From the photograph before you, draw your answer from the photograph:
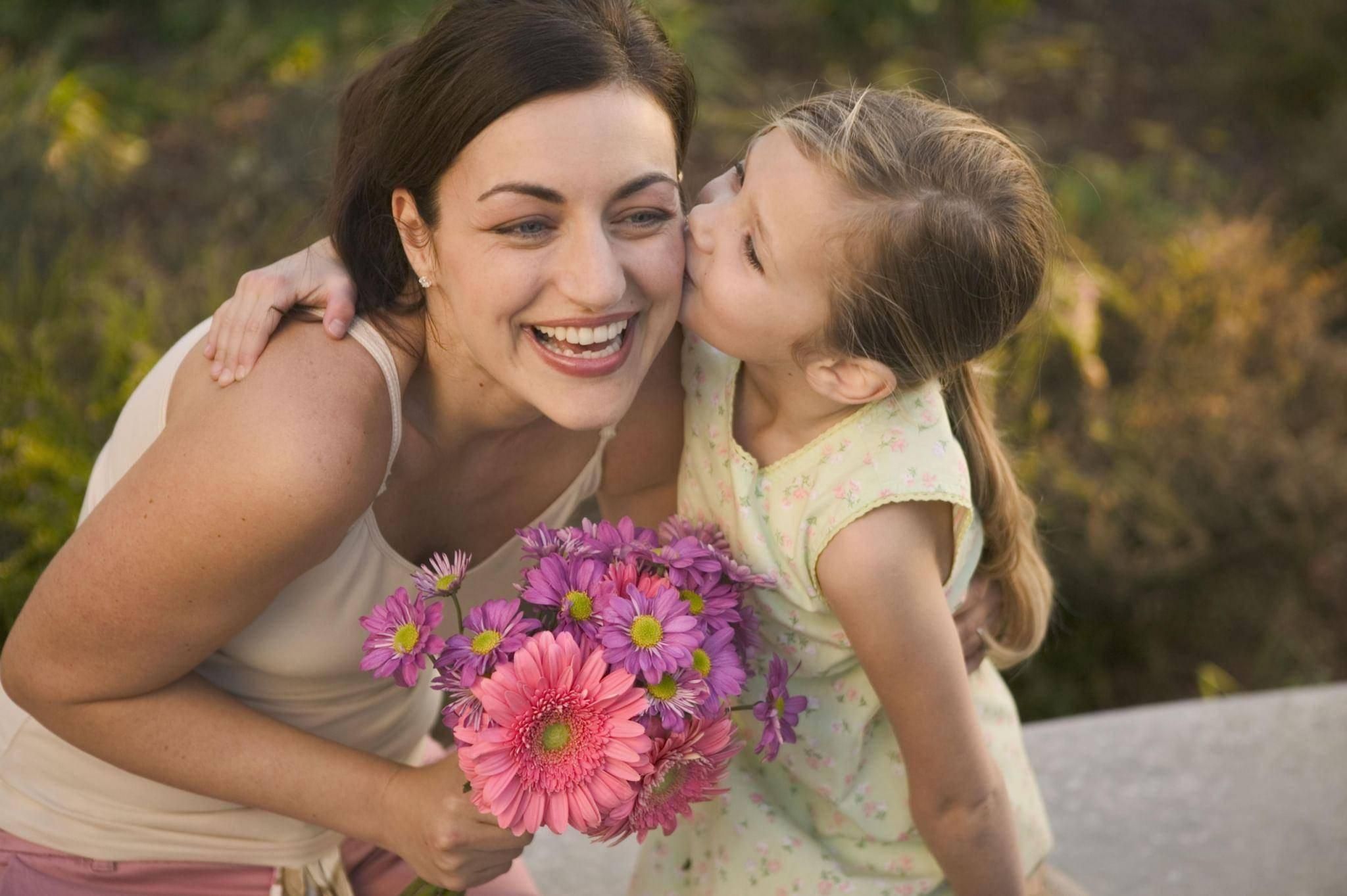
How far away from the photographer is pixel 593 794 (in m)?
1.72

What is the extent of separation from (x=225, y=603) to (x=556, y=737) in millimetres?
582

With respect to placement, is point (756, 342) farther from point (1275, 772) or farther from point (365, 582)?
point (1275, 772)

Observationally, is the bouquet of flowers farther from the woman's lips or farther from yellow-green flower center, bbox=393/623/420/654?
the woman's lips

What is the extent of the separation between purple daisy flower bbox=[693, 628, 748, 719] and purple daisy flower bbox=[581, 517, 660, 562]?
0.55ft

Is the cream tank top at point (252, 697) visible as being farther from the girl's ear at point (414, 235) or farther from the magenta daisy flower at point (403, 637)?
the magenta daisy flower at point (403, 637)

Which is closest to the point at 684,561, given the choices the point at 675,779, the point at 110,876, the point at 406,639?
the point at 675,779

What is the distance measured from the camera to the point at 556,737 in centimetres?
173

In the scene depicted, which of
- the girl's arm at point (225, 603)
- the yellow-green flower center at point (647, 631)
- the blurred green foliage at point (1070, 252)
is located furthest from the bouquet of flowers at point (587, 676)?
the blurred green foliage at point (1070, 252)

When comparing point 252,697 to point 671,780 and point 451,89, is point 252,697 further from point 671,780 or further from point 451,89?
point 451,89

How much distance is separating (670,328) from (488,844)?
2.71 feet

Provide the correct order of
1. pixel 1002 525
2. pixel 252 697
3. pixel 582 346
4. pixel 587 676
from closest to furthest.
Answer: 1. pixel 587 676
2. pixel 582 346
3. pixel 252 697
4. pixel 1002 525

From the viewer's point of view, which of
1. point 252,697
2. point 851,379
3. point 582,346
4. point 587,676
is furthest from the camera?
point 252,697

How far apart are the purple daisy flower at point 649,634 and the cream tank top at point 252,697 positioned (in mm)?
520

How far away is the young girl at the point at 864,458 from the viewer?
207 cm
